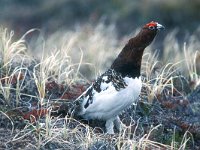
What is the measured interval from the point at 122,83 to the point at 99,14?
45.3 feet

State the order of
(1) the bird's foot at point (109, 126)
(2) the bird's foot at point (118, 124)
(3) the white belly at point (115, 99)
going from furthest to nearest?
1. (2) the bird's foot at point (118, 124)
2. (1) the bird's foot at point (109, 126)
3. (3) the white belly at point (115, 99)

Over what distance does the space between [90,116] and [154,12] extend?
13355 millimetres

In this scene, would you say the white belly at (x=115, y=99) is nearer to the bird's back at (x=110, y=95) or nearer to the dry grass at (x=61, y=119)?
the bird's back at (x=110, y=95)

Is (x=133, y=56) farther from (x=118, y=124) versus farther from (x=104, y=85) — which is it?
Answer: (x=118, y=124)

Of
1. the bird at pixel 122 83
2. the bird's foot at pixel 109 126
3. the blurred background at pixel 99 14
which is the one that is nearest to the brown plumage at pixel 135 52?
the bird at pixel 122 83

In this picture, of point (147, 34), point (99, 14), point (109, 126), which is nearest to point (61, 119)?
point (109, 126)

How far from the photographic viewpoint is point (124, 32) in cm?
1864

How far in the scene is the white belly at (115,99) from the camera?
681cm

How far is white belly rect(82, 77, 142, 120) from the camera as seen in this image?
6812mm

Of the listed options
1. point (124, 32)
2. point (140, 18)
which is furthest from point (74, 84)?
point (140, 18)

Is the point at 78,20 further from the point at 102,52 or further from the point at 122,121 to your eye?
the point at 122,121

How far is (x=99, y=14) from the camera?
67.3ft

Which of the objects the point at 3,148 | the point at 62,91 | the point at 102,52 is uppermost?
the point at 102,52

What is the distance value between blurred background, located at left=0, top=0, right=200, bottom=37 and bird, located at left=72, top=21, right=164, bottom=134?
11208 millimetres
